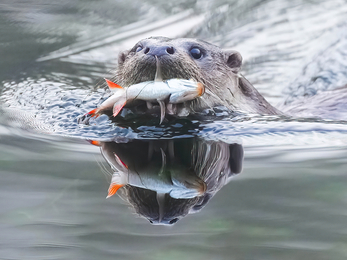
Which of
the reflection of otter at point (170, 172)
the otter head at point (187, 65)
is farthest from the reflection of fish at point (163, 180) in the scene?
the otter head at point (187, 65)

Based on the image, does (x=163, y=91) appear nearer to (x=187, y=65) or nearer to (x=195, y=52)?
(x=187, y=65)

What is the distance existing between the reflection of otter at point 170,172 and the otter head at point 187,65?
0.39 m

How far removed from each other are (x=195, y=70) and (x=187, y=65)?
136mm

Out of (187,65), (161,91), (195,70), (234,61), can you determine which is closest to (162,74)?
(161,91)

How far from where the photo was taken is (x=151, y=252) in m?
1.78

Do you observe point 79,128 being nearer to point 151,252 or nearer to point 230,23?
point 151,252

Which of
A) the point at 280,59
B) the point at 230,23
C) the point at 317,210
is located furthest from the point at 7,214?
the point at 230,23

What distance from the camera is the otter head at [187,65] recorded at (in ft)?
9.73

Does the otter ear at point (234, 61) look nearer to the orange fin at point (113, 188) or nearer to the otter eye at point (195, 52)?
the otter eye at point (195, 52)

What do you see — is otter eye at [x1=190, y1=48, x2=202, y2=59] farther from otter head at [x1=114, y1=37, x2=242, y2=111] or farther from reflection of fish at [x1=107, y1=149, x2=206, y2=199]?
reflection of fish at [x1=107, y1=149, x2=206, y2=199]

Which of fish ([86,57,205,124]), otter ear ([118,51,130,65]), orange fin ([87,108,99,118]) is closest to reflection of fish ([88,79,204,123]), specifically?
fish ([86,57,205,124])

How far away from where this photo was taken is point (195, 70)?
3.30 m

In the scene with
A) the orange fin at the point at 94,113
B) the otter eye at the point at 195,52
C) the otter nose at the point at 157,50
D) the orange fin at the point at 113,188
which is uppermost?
the otter eye at the point at 195,52

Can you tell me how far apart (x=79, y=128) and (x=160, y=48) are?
82 cm
